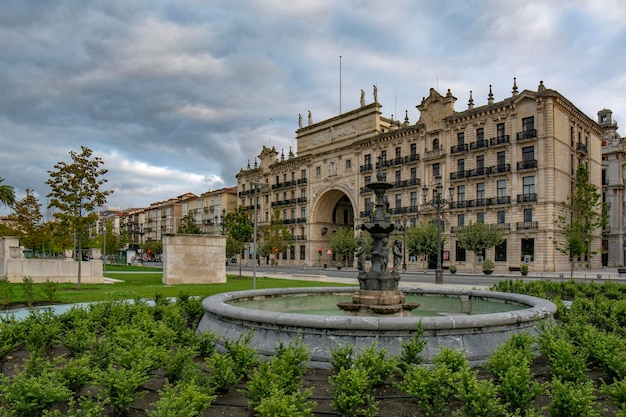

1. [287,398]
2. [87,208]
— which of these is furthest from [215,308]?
[87,208]

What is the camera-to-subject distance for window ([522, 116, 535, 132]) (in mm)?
47344

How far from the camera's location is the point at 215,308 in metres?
9.23

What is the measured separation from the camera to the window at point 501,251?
160 ft

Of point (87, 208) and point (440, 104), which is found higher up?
point (440, 104)

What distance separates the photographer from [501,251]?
161 feet

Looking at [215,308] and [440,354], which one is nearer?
[440,354]

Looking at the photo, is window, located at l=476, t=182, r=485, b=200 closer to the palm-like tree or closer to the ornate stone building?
the ornate stone building

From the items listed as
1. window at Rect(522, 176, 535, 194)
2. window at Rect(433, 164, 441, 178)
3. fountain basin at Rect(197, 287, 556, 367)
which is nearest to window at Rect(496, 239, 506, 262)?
window at Rect(522, 176, 535, 194)

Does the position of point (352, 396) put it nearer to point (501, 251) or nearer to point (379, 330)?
point (379, 330)

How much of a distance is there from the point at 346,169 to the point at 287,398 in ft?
204

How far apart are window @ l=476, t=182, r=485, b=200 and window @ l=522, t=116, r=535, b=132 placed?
7038 millimetres

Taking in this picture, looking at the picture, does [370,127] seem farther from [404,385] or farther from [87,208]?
[404,385]

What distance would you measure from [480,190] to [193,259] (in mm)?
35558

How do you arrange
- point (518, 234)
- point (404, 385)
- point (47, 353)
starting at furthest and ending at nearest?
1. point (518, 234)
2. point (47, 353)
3. point (404, 385)
